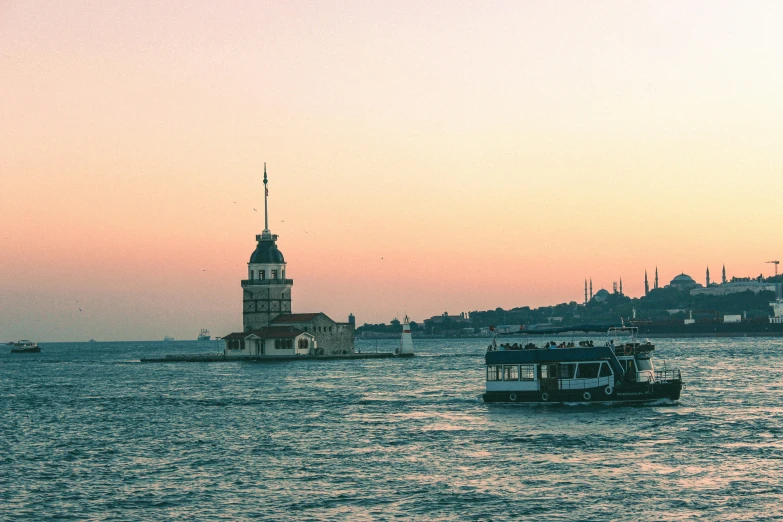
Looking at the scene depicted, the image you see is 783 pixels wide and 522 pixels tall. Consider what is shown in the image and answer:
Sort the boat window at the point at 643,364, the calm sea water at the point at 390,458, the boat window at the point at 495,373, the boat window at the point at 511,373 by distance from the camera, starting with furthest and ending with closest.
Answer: the boat window at the point at 495,373
the boat window at the point at 511,373
the boat window at the point at 643,364
the calm sea water at the point at 390,458

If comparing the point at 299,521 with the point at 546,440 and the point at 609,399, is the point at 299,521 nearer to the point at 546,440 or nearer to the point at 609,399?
the point at 546,440

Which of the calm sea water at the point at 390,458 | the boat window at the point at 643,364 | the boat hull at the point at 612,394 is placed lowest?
the calm sea water at the point at 390,458

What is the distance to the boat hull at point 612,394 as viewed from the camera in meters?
64.8

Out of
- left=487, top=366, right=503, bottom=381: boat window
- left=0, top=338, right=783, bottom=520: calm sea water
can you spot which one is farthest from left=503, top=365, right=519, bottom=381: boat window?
left=0, top=338, right=783, bottom=520: calm sea water

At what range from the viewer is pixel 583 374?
66188 millimetres

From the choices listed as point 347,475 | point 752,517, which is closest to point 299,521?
point 347,475

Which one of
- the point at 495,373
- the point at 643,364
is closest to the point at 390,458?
the point at 495,373

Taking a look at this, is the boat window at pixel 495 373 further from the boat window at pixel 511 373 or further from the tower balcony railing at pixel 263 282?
the tower balcony railing at pixel 263 282

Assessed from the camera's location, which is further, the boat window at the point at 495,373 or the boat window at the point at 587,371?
the boat window at the point at 495,373

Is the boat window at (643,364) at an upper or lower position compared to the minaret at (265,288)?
lower

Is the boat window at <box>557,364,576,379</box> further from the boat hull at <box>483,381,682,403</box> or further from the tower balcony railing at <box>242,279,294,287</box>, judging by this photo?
the tower balcony railing at <box>242,279,294,287</box>

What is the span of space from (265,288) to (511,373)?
3436 inches

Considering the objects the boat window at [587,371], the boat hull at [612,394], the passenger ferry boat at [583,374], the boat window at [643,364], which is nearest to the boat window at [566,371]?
the passenger ferry boat at [583,374]

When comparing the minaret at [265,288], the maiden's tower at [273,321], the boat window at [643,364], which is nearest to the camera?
the boat window at [643,364]
